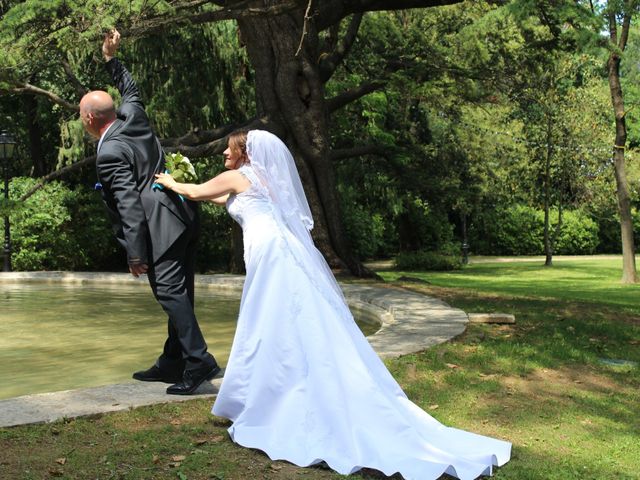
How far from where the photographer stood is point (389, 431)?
165 inches

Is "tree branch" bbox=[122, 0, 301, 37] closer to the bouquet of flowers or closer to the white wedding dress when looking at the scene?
the bouquet of flowers

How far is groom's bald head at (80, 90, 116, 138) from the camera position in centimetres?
537

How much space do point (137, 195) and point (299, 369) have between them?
165 cm

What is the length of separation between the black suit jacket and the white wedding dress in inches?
18.8

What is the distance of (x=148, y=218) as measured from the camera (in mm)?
5242

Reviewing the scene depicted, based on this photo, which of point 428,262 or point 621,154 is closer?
point 621,154

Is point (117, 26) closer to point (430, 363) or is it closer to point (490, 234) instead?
point (430, 363)

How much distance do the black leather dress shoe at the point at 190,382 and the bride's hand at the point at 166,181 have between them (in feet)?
4.16

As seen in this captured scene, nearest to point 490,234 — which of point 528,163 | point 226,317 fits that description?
point 528,163

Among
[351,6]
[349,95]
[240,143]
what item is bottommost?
[240,143]

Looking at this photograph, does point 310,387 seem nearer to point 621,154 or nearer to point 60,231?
point 621,154

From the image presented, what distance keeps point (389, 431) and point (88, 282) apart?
1121 cm

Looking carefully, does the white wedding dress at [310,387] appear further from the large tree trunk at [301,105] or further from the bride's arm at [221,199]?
the large tree trunk at [301,105]

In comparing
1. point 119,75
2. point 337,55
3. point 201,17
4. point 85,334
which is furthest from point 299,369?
point 337,55
